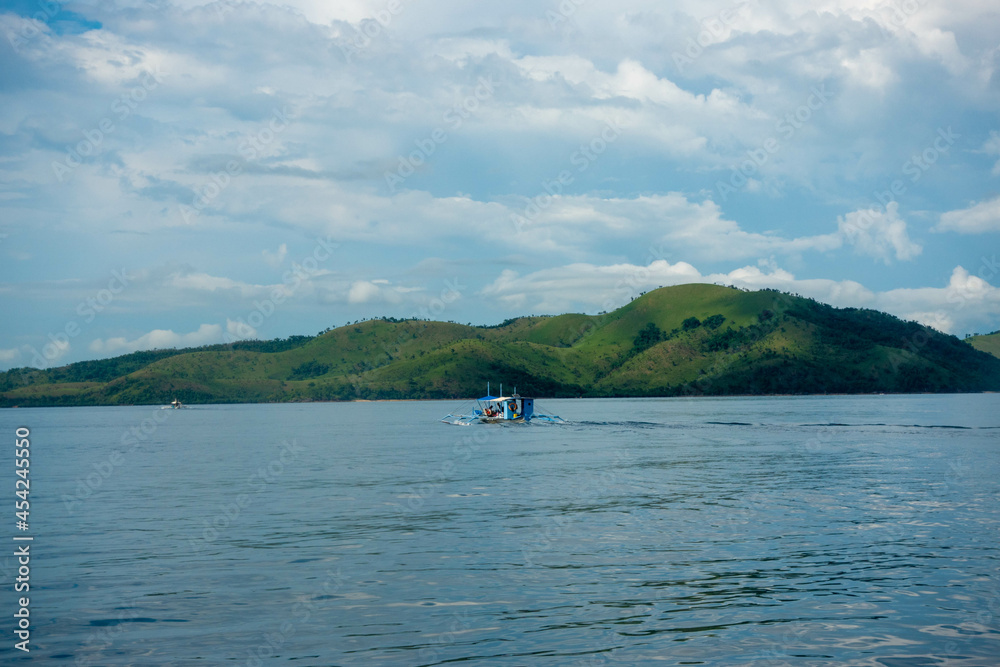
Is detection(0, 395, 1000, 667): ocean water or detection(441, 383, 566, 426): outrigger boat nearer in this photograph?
detection(0, 395, 1000, 667): ocean water

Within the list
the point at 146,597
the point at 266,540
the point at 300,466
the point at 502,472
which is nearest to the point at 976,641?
the point at 146,597

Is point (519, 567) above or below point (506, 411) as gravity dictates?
below

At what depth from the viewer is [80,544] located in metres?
31.6

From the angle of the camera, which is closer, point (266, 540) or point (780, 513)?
point (266, 540)

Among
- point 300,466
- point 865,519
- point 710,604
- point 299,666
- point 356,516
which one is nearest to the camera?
point 299,666

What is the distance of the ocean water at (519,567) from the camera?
18.4 metres

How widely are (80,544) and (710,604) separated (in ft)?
80.6

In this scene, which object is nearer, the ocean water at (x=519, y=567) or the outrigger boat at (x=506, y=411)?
the ocean water at (x=519, y=567)

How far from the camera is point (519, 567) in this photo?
1031 inches

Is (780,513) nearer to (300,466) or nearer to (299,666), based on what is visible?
(299,666)

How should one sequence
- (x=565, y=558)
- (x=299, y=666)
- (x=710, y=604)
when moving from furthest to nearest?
(x=565, y=558), (x=710, y=604), (x=299, y=666)

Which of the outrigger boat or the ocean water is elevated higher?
the outrigger boat

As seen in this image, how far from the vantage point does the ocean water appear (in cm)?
1841

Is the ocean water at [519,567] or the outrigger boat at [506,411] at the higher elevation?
the outrigger boat at [506,411]
